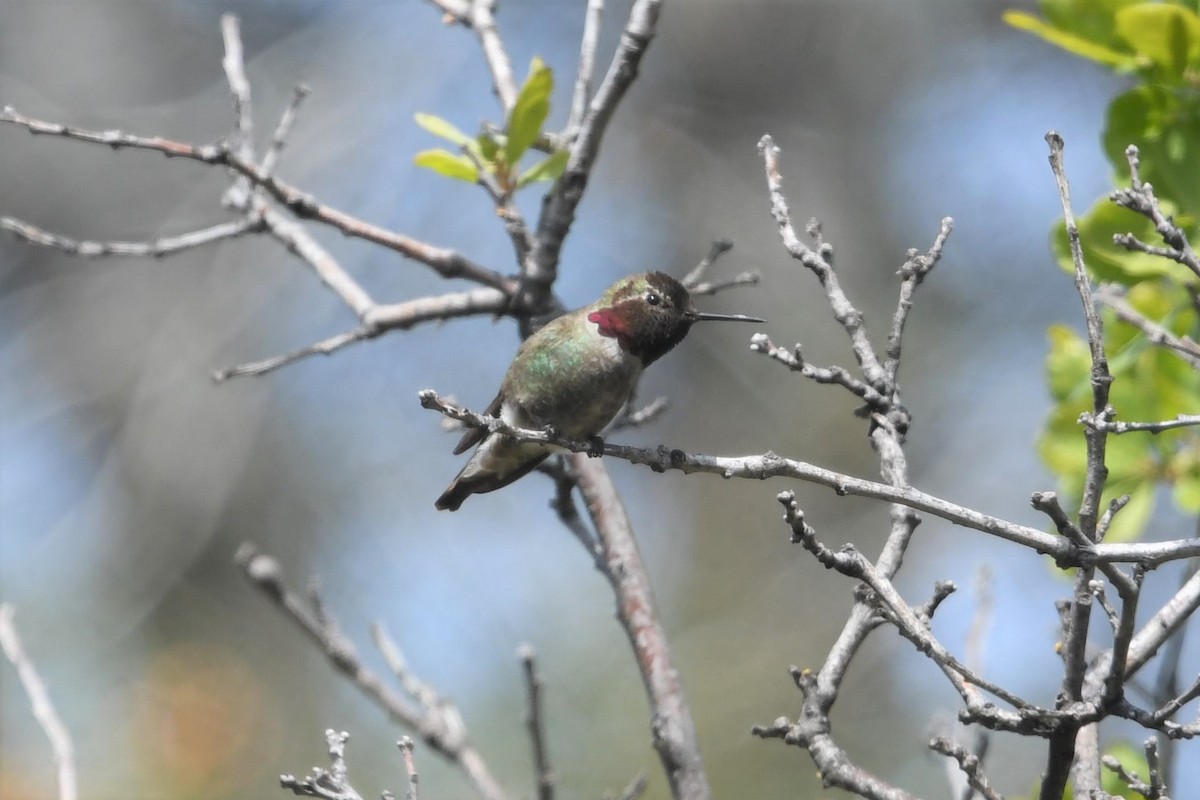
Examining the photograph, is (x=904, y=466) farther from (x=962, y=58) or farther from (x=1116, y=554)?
(x=962, y=58)

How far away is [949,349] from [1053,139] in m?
9.90

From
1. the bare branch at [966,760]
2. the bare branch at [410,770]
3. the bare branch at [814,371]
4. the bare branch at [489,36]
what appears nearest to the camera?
the bare branch at [966,760]

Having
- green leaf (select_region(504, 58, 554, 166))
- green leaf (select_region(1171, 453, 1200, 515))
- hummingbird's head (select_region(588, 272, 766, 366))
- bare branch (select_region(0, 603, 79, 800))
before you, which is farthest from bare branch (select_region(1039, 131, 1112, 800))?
bare branch (select_region(0, 603, 79, 800))

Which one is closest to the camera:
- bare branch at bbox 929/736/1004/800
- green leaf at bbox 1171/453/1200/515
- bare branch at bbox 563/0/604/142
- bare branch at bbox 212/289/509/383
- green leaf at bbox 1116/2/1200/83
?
bare branch at bbox 929/736/1004/800

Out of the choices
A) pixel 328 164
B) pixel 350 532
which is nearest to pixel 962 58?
pixel 328 164

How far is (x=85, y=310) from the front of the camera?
1200cm

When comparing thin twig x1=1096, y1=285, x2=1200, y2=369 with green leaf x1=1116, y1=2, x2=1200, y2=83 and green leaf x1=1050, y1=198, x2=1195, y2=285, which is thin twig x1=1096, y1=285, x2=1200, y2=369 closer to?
green leaf x1=1050, y1=198, x2=1195, y2=285

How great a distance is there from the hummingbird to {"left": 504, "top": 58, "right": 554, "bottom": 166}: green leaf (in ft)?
2.17

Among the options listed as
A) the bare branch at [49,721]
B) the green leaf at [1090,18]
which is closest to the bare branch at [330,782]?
the bare branch at [49,721]

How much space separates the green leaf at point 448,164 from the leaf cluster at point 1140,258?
1.56m

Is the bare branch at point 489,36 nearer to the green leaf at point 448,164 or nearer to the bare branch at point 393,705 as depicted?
the green leaf at point 448,164

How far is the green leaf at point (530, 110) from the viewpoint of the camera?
3.26 metres

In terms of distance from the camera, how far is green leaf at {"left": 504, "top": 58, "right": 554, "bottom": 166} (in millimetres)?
3264

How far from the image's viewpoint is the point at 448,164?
344cm
